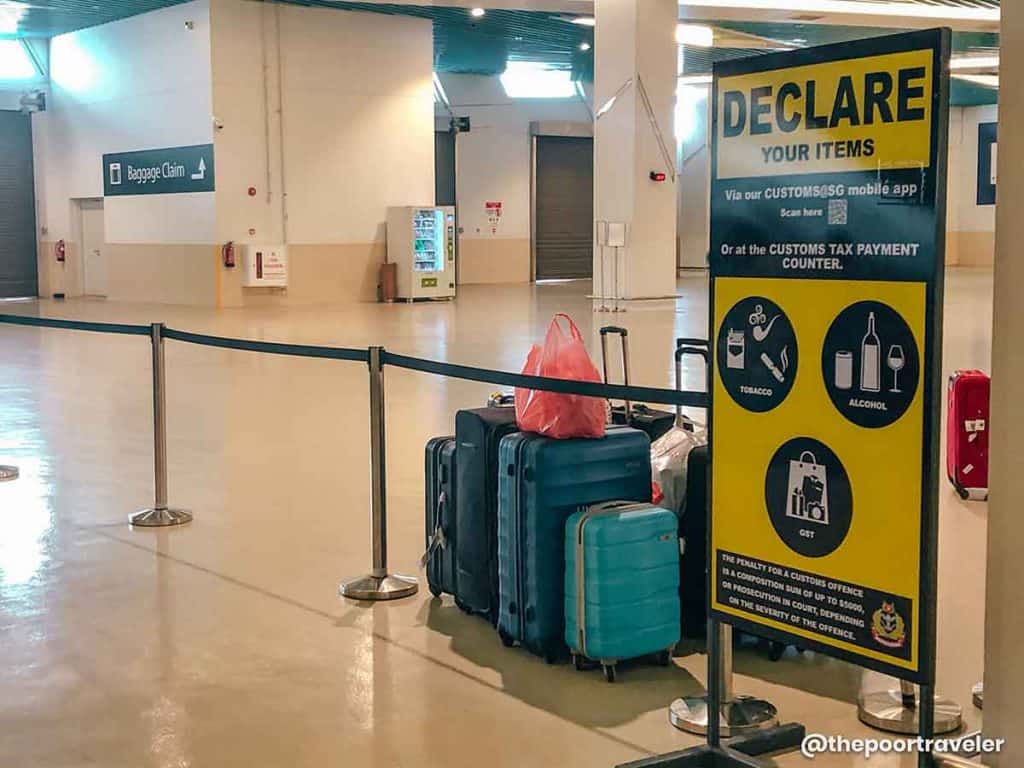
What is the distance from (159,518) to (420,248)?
1784 cm

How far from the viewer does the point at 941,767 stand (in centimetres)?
288

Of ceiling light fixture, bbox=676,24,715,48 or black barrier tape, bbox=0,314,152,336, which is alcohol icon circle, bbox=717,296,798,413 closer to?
black barrier tape, bbox=0,314,152,336

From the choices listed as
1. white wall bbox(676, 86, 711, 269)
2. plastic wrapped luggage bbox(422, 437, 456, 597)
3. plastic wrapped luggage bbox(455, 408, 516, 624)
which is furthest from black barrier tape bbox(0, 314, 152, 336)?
white wall bbox(676, 86, 711, 269)

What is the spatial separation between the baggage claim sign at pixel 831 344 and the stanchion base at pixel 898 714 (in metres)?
0.68

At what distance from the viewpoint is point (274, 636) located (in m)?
4.36

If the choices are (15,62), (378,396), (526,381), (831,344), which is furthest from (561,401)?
(15,62)

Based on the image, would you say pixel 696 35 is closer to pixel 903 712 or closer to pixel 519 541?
pixel 519 541

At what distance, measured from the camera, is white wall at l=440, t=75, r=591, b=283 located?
3114 centimetres

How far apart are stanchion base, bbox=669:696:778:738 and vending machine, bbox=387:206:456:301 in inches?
795

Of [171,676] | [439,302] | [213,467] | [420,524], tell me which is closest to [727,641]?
[171,676]

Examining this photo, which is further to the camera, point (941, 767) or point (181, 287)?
point (181, 287)

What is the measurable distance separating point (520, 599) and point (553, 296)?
68.0ft

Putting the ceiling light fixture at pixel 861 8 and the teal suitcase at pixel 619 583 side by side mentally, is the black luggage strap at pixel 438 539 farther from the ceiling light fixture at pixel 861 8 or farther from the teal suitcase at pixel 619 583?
the ceiling light fixture at pixel 861 8

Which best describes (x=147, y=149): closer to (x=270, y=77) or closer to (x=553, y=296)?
(x=270, y=77)
